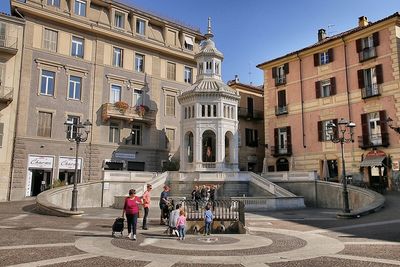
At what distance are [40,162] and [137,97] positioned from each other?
36.5ft

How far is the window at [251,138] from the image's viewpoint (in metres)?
42.9

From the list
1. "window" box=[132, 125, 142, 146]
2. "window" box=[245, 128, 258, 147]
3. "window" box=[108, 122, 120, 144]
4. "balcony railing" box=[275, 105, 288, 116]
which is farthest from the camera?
"window" box=[245, 128, 258, 147]

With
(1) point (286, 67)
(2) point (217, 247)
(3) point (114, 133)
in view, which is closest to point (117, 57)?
(3) point (114, 133)

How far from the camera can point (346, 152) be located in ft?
103

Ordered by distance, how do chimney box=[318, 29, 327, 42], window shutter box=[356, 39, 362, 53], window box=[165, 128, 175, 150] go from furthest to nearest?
chimney box=[318, 29, 327, 42], window box=[165, 128, 175, 150], window shutter box=[356, 39, 362, 53]

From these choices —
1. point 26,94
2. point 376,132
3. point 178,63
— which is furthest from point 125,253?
point 178,63

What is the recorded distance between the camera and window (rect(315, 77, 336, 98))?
33.2 m

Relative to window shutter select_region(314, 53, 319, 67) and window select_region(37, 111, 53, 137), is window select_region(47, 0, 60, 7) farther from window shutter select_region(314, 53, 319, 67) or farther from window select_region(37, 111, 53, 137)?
window shutter select_region(314, 53, 319, 67)

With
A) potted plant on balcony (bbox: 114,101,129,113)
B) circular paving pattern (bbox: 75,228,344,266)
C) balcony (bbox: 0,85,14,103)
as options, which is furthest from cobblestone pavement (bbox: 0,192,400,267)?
potted plant on balcony (bbox: 114,101,129,113)

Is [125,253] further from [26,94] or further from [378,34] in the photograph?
[378,34]

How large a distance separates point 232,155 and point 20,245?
2207 centimetres

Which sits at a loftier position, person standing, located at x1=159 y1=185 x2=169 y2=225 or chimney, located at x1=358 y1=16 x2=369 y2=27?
chimney, located at x1=358 y1=16 x2=369 y2=27

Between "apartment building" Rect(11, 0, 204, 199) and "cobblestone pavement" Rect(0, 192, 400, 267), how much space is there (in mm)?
14917

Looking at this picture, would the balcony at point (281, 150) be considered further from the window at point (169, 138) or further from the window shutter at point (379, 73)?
the window at point (169, 138)
